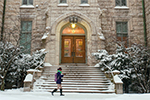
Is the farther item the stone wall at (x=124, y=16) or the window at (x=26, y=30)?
the window at (x=26, y=30)

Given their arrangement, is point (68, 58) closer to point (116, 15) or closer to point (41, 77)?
point (41, 77)

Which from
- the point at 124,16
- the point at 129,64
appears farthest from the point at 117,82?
the point at 124,16

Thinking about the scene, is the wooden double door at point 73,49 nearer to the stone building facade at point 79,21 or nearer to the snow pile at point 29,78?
the stone building facade at point 79,21

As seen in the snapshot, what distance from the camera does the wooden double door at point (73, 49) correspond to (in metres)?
14.6

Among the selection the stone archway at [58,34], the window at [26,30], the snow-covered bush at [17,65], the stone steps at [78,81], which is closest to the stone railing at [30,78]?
the stone steps at [78,81]

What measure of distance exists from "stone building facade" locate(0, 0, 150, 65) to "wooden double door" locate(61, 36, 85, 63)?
0.66 ft

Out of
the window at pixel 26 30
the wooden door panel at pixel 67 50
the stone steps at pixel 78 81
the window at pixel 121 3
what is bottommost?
the stone steps at pixel 78 81

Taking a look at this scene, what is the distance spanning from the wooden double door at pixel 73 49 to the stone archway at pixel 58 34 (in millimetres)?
1146

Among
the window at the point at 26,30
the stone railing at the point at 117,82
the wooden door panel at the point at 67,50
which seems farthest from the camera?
the window at the point at 26,30

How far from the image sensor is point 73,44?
588 inches

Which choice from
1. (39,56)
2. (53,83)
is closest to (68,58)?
(39,56)

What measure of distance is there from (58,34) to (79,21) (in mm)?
2059

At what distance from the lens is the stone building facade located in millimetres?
13344

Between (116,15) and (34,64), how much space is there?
28.4ft
